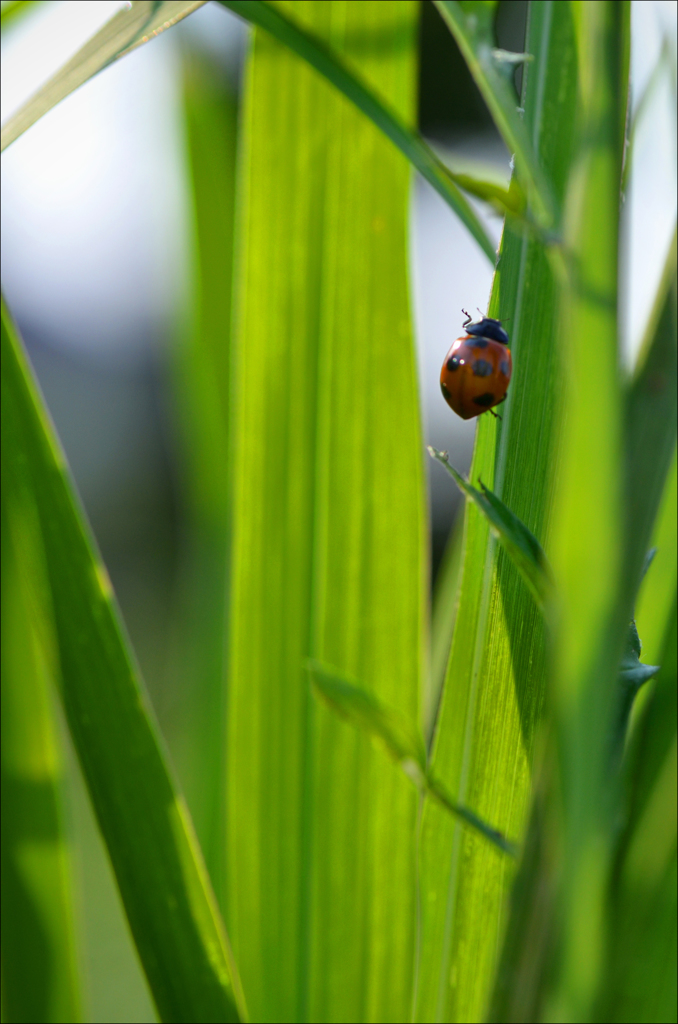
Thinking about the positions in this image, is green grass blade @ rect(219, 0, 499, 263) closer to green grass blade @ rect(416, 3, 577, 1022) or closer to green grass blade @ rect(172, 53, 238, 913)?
green grass blade @ rect(416, 3, 577, 1022)

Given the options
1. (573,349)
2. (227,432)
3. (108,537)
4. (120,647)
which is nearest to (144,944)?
(120,647)

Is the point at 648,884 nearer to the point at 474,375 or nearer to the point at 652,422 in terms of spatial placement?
the point at 652,422

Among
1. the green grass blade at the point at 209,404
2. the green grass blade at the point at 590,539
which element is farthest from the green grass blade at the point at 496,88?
the green grass blade at the point at 209,404

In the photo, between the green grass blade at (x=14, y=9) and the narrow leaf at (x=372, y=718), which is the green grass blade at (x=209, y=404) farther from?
the narrow leaf at (x=372, y=718)

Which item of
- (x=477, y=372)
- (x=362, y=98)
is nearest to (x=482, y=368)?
(x=477, y=372)

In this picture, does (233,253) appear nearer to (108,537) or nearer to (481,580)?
(481,580)

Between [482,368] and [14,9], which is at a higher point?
[14,9]
